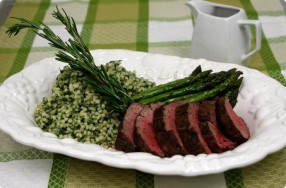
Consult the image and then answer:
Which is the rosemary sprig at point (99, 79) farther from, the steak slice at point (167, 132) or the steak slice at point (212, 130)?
the steak slice at point (212, 130)

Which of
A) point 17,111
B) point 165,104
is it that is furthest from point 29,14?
point 165,104

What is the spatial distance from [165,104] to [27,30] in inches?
76.3

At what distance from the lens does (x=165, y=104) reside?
221cm

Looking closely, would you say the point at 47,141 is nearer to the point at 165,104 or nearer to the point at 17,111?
the point at 17,111

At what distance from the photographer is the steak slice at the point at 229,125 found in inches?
78.8

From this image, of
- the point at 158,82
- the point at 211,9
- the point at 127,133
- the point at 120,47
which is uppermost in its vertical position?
the point at 211,9

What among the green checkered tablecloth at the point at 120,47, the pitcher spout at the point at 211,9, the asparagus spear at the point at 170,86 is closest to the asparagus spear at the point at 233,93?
the asparagus spear at the point at 170,86

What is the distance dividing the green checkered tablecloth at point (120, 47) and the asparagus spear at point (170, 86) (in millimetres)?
409

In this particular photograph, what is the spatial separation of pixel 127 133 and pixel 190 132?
299 mm

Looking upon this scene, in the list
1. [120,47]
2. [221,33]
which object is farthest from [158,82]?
[120,47]

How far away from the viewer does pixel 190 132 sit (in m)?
1.91

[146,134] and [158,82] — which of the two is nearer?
[146,134]

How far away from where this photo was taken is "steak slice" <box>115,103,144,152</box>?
198 cm

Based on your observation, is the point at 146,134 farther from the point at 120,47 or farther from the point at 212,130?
the point at 120,47
